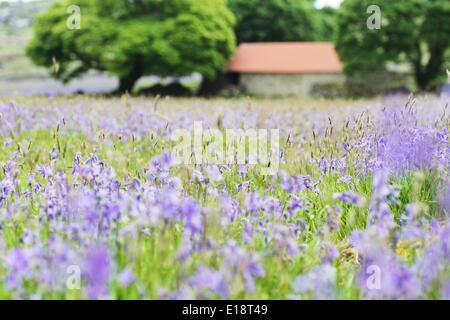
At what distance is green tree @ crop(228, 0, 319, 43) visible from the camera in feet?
137

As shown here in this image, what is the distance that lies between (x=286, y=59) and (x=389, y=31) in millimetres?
8647

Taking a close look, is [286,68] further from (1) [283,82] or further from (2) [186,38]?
(2) [186,38]

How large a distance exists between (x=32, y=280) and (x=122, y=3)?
1240 inches

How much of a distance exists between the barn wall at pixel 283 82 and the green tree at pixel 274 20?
5770 mm

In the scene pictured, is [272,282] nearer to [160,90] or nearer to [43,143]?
[43,143]

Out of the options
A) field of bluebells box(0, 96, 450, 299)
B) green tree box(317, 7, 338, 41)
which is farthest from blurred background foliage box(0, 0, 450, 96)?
field of bluebells box(0, 96, 450, 299)

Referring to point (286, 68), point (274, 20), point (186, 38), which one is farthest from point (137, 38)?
point (274, 20)

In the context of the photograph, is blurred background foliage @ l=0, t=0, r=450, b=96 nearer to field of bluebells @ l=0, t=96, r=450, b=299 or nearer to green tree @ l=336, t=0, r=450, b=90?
green tree @ l=336, t=0, r=450, b=90

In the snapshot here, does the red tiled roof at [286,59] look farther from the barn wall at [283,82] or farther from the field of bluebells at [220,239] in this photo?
the field of bluebells at [220,239]

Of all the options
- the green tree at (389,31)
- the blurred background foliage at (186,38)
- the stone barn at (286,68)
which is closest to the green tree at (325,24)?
the stone barn at (286,68)

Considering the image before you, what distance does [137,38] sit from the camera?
29.5m

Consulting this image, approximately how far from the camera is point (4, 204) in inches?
135

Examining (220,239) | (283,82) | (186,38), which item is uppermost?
(220,239)

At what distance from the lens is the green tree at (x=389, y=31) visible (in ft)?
99.1
